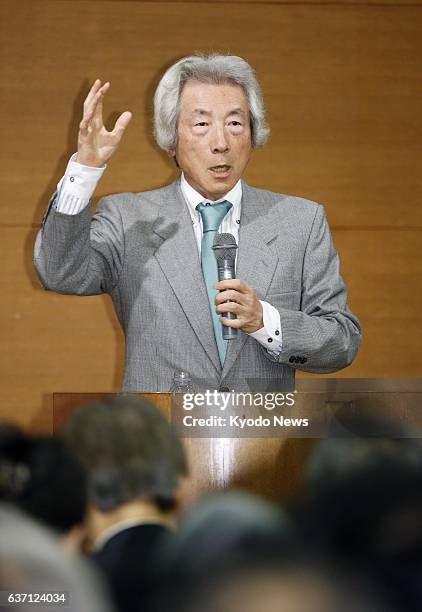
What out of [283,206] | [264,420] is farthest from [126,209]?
[264,420]

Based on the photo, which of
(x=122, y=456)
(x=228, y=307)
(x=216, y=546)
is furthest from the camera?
(x=228, y=307)

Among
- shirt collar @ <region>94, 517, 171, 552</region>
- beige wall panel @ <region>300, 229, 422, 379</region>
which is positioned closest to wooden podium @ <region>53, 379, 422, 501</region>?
shirt collar @ <region>94, 517, 171, 552</region>

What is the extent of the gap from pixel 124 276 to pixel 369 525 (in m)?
1.71

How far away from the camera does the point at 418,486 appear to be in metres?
0.56

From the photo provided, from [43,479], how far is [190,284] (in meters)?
1.54

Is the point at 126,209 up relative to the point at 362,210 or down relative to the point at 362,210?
down

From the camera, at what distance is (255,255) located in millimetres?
2178

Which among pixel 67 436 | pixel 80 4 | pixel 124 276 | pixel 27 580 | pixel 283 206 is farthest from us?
pixel 80 4

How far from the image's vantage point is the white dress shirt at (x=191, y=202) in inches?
69.6

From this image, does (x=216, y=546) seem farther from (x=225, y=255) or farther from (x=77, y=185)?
(x=225, y=255)

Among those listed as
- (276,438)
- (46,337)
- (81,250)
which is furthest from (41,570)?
(46,337)

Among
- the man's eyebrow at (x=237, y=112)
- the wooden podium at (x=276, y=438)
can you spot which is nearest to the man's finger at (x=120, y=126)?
the man's eyebrow at (x=237, y=112)

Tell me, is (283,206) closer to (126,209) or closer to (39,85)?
(126,209)

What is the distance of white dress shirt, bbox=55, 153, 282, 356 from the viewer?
177 centimetres
